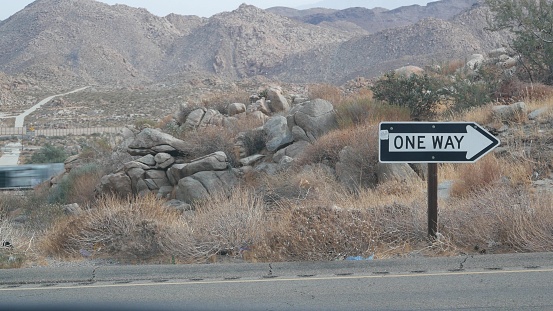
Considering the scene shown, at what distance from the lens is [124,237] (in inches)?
389

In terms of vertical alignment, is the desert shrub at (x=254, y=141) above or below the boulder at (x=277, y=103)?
below

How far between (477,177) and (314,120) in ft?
29.7

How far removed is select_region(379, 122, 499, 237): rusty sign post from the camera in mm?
9164

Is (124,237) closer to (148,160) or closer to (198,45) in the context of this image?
(148,160)

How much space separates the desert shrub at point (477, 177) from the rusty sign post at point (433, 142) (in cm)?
290

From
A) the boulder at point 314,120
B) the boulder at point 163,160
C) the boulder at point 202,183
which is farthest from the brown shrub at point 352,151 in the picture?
the boulder at point 163,160

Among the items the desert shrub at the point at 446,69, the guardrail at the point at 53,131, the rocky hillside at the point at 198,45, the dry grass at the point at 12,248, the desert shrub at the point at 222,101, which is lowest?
the guardrail at the point at 53,131

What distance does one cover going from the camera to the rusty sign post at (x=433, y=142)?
916cm

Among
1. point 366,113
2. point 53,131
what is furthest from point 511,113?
point 53,131

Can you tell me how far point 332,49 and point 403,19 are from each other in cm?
5427

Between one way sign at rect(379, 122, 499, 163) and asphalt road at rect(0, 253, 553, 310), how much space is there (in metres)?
1.30

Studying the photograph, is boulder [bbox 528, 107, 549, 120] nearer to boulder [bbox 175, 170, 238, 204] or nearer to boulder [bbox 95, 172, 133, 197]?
boulder [bbox 175, 170, 238, 204]

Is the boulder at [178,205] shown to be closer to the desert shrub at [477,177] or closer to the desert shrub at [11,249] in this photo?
the desert shrub at [477,177]

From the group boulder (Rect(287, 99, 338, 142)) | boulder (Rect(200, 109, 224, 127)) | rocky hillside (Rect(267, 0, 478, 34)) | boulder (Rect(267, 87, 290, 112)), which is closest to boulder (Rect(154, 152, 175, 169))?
boulder (Rect(200, 109, 224, 127))
